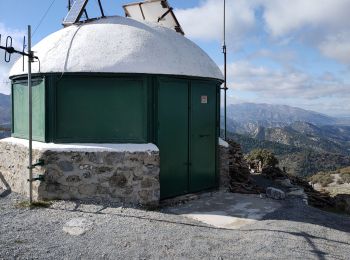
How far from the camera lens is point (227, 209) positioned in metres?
7.64

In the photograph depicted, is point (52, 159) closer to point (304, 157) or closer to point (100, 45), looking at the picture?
point (100, 45)

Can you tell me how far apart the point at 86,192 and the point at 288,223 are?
12.1ft

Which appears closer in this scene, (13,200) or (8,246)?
(8,246)

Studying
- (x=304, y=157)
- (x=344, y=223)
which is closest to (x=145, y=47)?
(x=344, y=223)

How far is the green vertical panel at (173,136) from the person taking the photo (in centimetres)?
783

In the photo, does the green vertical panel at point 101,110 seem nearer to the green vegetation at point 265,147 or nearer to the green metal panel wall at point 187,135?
the green metal panel wall at point 187,135

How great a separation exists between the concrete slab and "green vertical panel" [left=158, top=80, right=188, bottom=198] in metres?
0.50

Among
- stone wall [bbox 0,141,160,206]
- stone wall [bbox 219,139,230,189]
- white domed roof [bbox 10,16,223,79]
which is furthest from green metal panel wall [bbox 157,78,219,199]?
stone wall [bbox 0,141,160,206]

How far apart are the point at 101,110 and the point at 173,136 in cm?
159

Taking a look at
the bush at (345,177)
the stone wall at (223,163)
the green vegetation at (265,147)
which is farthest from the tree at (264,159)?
the green vegetation at (265,147)

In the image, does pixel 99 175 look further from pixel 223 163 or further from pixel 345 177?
pixel 345 177

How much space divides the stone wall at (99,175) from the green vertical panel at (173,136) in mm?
618

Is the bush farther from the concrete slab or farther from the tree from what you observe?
the concrete slab

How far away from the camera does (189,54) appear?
27.2 ft
